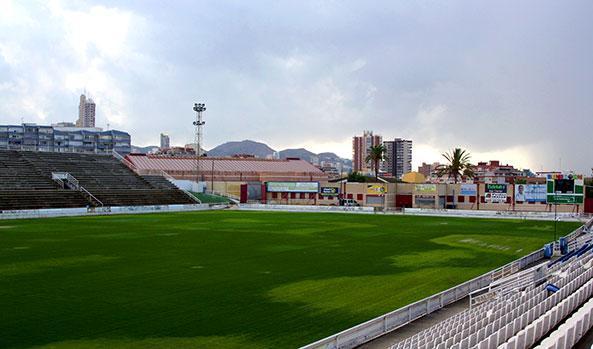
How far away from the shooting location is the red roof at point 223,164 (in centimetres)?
11450

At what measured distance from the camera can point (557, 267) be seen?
2573cm

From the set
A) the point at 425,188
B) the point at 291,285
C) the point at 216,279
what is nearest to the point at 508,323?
the point at 291,285

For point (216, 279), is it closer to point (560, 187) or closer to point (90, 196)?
point (560, 187)

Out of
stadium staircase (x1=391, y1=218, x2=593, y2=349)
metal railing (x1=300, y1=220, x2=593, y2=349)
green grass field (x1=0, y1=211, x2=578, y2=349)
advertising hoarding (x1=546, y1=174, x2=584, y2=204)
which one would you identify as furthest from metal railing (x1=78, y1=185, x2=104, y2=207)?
stadium staircase (x1=391, y1=218, x2=593, y2=349)

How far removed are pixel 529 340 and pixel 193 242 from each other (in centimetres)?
3198

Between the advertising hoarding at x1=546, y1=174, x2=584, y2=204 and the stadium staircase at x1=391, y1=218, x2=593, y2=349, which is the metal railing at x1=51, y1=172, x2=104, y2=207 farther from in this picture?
the stadium staircase at x1=391, y1=218, x2=593, y2=349

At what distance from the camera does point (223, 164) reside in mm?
128500

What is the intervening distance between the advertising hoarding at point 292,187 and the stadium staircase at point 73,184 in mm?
17690

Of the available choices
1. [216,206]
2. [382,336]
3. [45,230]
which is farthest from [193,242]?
[216,206]

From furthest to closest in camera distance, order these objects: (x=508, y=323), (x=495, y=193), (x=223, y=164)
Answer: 1. (x=223, y=164)
2. (x=495, y=193)
3. (x=508, y=323)

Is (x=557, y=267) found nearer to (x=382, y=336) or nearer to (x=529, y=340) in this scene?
(x=382, y=336)

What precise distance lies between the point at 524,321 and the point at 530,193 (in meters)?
71.8

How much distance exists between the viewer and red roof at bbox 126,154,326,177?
11450cm

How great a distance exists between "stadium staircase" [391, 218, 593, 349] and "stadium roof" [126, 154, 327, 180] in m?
93.6
